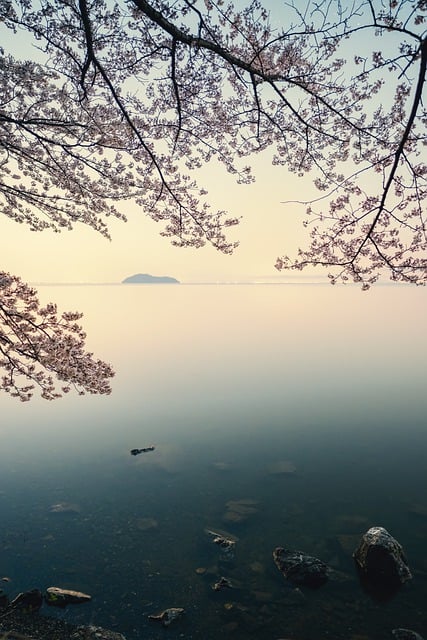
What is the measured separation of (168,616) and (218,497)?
6646mm

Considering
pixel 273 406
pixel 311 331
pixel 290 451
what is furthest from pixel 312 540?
pixel 311 331

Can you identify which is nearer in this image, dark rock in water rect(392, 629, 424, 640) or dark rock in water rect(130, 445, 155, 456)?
dark rock in water rect(392, 629, 424, 640)

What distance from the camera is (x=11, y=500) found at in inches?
610

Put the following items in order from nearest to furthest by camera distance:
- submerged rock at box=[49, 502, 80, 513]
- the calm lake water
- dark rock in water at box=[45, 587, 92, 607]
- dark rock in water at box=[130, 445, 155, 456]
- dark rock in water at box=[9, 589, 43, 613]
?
dark rock in water at box=[9, 589, 43, 613] < the calm lake water < dark rock in water at box=[45, 587, 92, 607] < submerged rock at box=[49, 502, 80, 513] < dark rock in water at box=[130, 445, 155, 456]

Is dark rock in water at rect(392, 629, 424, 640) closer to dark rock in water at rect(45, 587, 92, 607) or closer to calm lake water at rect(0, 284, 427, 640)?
calm lake water at rect(0, 284, 427, 640)

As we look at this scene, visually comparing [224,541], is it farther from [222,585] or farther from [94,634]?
[94,634]

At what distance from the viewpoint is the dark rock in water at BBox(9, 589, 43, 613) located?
965 centimetres

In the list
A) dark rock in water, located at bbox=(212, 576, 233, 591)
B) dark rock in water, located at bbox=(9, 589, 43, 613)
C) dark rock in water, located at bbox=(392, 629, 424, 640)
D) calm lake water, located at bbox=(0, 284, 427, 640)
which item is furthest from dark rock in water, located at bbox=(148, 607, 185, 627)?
Result: dark rock in water, located at bbox=(392, 629, 424, 640)

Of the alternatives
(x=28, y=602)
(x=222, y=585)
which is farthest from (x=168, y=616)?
(x=28, y=602)

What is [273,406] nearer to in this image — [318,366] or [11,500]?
[318,366]

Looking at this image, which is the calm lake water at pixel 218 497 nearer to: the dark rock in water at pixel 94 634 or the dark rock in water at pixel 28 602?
the dark rock in water at pixel 28 602

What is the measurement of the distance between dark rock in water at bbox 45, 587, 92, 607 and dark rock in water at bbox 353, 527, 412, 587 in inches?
333

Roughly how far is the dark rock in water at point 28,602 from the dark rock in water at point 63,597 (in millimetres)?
242

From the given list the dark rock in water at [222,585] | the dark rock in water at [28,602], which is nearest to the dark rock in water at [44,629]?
the dark rock in water at [28,602]
